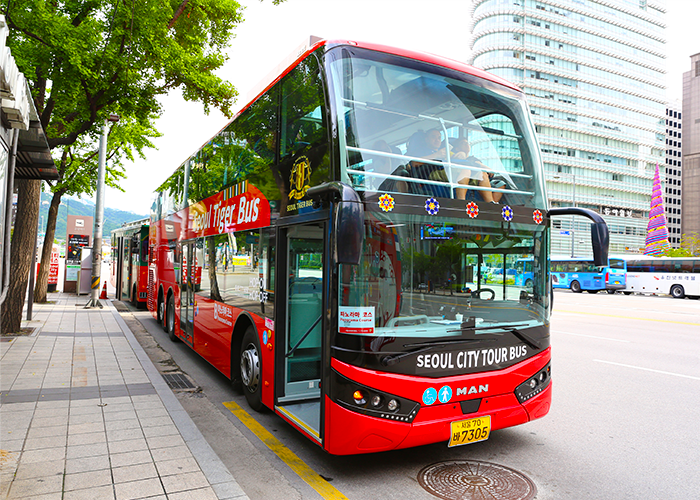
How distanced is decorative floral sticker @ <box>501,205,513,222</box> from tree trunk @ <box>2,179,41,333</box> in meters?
10.7

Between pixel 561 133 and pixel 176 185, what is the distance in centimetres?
8180

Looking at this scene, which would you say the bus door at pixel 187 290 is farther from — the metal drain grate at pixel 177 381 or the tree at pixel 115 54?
the tree at pixel 115 54

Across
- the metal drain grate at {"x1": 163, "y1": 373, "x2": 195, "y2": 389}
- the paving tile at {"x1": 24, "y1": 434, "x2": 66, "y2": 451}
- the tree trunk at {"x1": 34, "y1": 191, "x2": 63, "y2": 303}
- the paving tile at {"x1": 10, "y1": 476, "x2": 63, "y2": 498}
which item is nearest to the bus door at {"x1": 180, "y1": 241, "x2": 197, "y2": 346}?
the metal drain grate at {"x1": 163, "y1": 373, "x2": 195, "y2": 389}

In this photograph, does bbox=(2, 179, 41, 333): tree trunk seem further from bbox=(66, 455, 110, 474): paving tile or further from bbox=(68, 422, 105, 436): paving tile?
bbox=(66, 455, 110, 474): paving tile

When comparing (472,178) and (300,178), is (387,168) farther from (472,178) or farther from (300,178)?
(300,178)

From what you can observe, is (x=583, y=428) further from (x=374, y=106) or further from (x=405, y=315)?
(x=374, y=106)

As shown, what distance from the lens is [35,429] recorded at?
16.3ft

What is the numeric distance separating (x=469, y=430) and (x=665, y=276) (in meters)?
34.3

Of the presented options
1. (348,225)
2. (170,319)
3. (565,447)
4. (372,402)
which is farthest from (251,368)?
(170,319)

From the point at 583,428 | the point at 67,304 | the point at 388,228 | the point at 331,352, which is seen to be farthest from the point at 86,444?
the point at 67,304

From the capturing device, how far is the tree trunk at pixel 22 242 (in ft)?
35.4

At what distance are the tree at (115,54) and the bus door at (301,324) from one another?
22.8 feet

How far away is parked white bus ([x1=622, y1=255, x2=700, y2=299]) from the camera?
30.5 meters

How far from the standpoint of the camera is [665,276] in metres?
32.2
